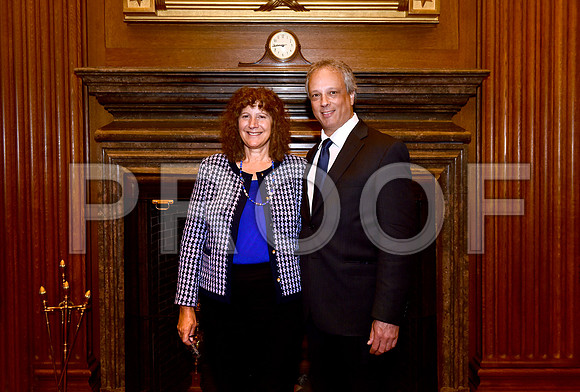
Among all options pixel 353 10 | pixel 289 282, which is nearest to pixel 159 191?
pixel 289 282

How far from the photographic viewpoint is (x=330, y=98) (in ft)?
5.25

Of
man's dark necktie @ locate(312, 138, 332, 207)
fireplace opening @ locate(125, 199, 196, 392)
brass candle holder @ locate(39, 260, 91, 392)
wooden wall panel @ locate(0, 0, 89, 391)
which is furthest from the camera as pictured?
fireplace opening @ locate(125, 199, 196, 392)

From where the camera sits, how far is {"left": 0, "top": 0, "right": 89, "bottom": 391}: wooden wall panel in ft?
7.65

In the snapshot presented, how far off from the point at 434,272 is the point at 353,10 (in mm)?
1426

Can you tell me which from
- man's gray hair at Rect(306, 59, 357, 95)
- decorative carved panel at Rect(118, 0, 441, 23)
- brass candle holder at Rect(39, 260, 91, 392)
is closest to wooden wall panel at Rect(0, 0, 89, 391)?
brass candle holder at Rect(39, 260, 91, 392)

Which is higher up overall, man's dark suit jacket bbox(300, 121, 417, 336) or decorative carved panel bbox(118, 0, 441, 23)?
decorative carved panel bbox(118, 0, 441, 23)

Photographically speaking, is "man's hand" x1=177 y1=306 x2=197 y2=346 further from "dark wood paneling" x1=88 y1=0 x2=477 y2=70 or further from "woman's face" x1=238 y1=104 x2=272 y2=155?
"dark wood paneling" x1=88 y1=0 x2=477 y2=70

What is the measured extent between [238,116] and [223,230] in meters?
0.43

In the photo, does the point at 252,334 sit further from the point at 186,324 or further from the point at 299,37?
the point at 299,37

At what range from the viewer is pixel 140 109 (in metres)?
2.37

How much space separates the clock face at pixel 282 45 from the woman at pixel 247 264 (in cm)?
70

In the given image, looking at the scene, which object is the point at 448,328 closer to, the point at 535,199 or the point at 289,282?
the point at 535,199

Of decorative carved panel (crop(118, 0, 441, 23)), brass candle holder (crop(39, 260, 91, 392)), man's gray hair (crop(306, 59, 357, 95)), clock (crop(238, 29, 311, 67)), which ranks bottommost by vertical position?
brass candle holder (crop(39, 260, 91, 392))

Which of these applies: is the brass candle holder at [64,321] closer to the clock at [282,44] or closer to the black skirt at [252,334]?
the black skirt at [252,334]
